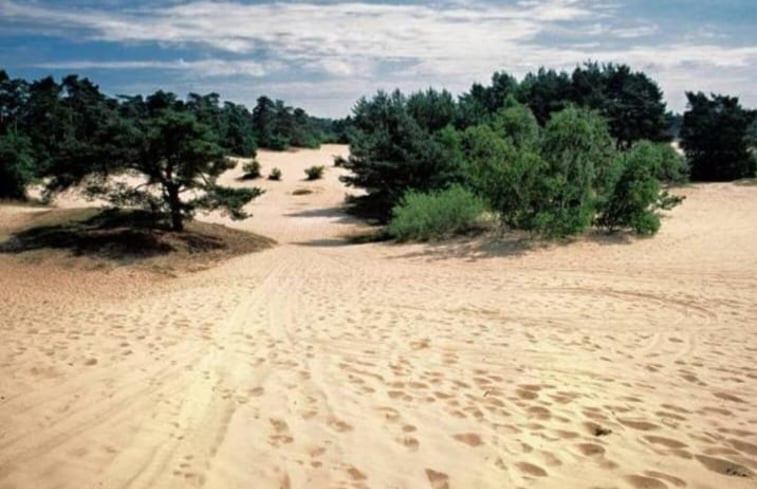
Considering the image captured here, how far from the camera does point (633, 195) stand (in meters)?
16.0

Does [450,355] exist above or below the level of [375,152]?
below

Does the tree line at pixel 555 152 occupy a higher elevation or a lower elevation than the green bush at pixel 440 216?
higher

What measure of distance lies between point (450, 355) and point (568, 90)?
38.0 m

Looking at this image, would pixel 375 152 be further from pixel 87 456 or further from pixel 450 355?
pixel 87 456

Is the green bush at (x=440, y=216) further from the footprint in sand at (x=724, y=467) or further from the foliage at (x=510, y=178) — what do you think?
the footprint in sand at (x=724, y=467)

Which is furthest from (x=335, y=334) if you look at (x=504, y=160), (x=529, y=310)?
(x=504, y=160)

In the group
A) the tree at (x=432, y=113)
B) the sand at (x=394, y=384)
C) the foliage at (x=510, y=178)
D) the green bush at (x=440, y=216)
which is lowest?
the sand at (x=394, y=384)

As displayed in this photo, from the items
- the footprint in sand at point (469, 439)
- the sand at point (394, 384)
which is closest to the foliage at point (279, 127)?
the sand at point (394, 384)

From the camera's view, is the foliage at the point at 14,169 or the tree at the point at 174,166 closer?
the tree at the point at 174,166

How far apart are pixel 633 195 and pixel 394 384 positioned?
43.5 ft

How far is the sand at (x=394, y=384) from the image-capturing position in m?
3.65

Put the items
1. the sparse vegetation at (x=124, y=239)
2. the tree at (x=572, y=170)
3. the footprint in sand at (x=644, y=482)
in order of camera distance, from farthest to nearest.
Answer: the sparse vegetation at (x=124, y=239) < the tree at (x=572, y=170) < the footprint in sand at (x=644, y=482)

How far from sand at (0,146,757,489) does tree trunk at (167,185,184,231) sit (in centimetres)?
724

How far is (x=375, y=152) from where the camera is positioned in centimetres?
2539
